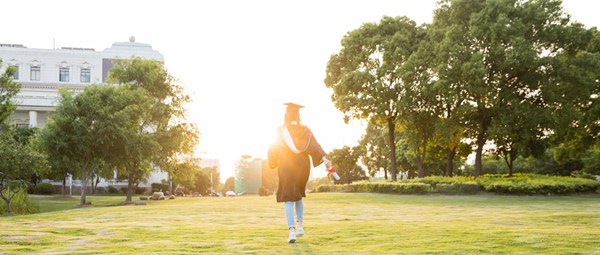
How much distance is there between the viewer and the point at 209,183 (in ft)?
364

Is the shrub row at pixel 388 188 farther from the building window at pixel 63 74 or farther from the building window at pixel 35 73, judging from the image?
the building window at pixel 35 73

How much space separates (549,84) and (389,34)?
1375 cm

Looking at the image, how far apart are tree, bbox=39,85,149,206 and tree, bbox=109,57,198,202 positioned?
5.16m

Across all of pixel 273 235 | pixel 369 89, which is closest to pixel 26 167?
pixel 273 235

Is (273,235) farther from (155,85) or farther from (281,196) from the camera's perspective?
(155,85)

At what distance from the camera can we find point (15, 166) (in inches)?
1094

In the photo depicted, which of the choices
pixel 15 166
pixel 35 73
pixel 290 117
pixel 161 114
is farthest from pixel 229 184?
pixel 290 117

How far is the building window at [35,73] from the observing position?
8788 centimetres

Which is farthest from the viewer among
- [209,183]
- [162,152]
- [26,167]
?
[209,183]

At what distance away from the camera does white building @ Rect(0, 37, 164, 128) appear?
273 feet

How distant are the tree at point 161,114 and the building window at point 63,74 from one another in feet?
152

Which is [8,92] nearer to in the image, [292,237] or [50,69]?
[292,237]

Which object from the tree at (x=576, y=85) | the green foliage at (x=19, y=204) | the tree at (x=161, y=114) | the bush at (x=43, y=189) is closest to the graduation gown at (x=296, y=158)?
the green foliage at (x=19, y=204)

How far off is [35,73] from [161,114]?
51708mm
